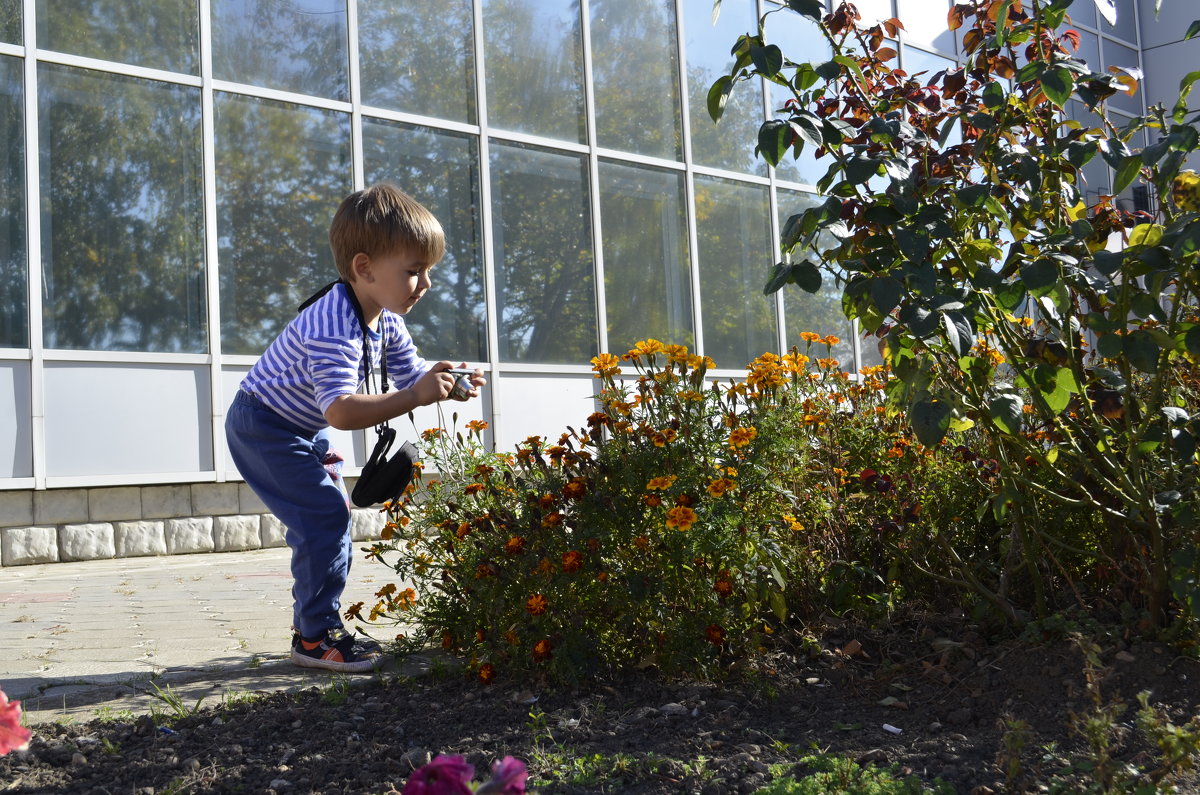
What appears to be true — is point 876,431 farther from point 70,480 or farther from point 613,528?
point 70,480

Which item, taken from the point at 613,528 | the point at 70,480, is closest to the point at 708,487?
the point at 613,528

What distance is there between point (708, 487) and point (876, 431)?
0.95m

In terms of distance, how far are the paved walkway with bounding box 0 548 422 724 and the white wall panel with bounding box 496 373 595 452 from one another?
7.11ft

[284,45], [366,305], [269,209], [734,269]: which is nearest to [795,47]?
[734,269]

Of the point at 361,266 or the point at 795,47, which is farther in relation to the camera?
the point at 795,47

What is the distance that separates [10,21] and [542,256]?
4078 mm

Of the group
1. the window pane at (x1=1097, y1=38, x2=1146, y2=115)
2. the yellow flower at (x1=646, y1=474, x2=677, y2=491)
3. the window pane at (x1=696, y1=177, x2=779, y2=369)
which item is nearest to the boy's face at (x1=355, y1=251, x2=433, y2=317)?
the yellow flower at (x1=646, y1=474, x2=677, y2=491)

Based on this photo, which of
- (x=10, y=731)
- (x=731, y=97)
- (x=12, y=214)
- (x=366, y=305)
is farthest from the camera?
(x=731, y=97)

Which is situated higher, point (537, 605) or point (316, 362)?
point (316, 362)

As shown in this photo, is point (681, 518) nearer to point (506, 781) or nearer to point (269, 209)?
point (506, 781)

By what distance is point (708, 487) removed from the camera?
2551 mm

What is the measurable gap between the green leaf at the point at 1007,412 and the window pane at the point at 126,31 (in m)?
6.72

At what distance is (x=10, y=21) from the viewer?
6684 mm

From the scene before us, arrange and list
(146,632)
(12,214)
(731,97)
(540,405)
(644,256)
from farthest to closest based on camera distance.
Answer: (731,97) → (644,256) → (540,405) → (12,214) → (146,632)
